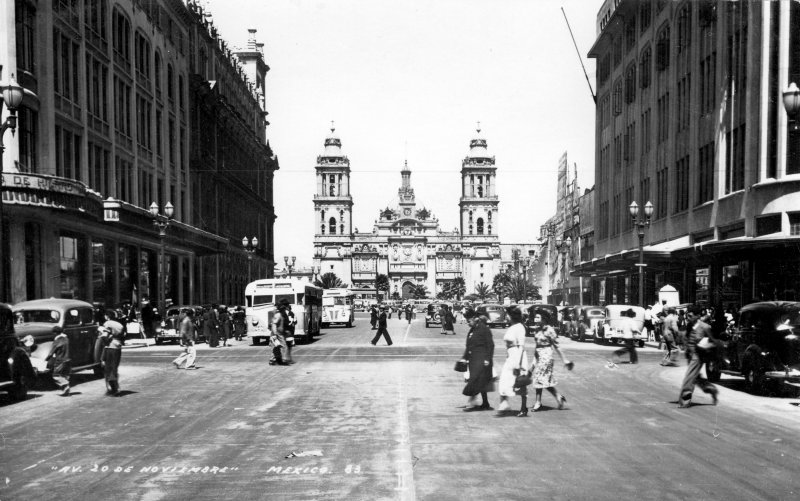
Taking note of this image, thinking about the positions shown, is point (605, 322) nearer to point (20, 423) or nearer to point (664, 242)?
point (664, 242)

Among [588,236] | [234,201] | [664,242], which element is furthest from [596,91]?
[234,201]

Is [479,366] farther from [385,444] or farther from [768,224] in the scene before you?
[768,224]

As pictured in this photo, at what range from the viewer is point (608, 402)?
47.0 feet

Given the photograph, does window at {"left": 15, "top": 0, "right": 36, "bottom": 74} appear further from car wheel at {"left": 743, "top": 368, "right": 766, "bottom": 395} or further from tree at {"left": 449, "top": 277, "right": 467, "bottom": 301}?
tree at {"left": 449, "top": 277, "right": 467, "bottom": 301}

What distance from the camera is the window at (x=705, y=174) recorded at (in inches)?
1395

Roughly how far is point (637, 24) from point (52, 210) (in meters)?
36.4

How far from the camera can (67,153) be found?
3325cm

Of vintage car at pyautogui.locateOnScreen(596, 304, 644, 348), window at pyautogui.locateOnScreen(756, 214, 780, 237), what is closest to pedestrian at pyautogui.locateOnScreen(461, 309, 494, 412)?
window at pyautogui.locateOnScreen(756, 214, 780, 237)

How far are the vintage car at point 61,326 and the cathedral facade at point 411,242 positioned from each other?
16306 centimetres

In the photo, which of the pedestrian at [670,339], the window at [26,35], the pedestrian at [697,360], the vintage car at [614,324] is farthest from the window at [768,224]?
the window at [26,35]

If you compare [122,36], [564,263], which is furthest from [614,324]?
[564,263]

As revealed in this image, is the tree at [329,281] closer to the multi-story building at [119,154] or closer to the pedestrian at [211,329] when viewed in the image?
the multi-story building at [119,154]

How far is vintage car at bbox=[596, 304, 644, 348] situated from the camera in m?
32.0

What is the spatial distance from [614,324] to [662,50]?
18.7 meters
